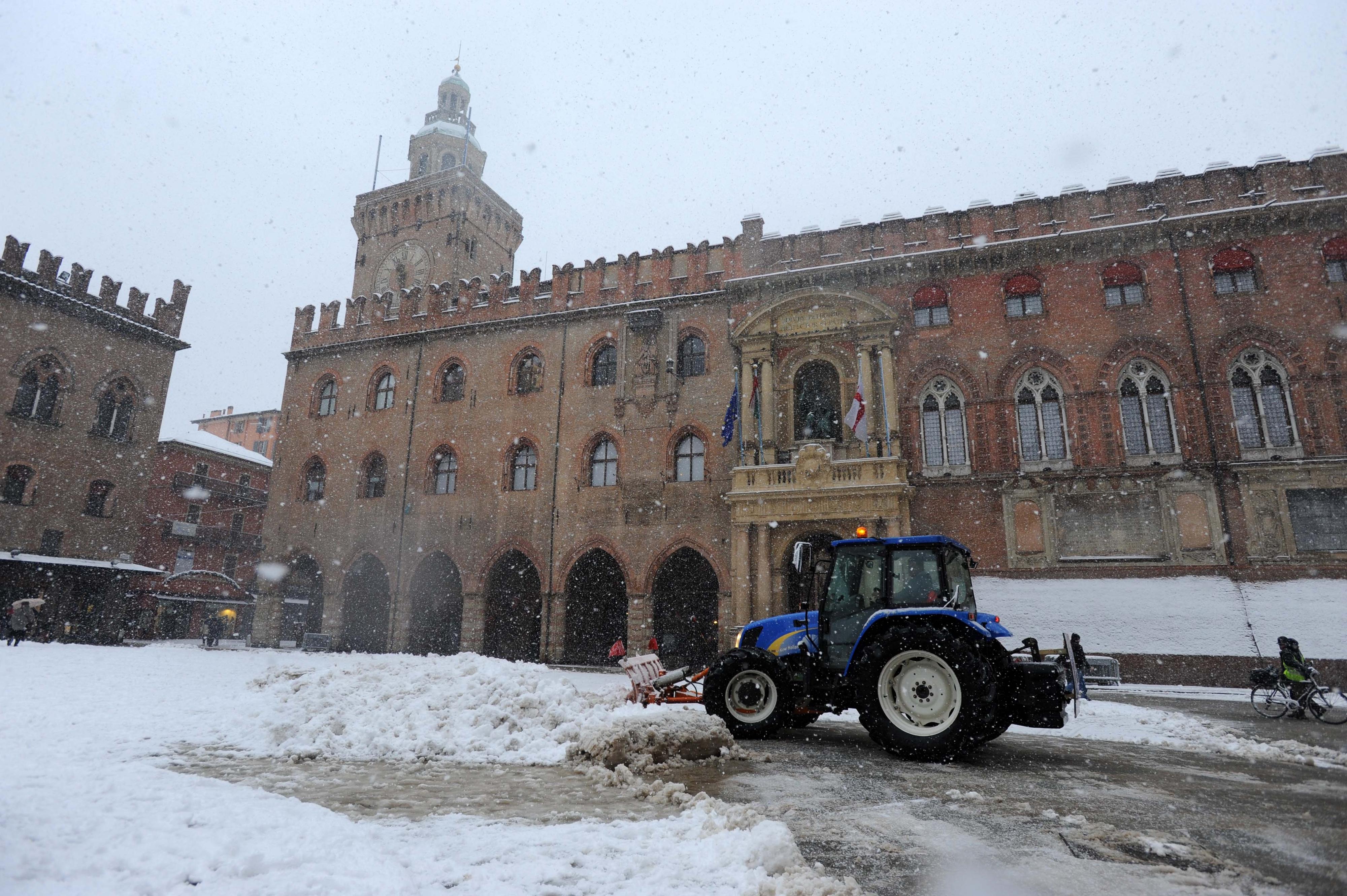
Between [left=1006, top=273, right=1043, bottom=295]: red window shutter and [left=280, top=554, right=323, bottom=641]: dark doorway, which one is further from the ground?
[left=1006, top=273, right=1043, bottom=295]: red window shutter

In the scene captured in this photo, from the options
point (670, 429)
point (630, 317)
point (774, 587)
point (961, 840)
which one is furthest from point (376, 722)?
point (630, 317)

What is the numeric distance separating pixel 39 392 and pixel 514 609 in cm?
2048

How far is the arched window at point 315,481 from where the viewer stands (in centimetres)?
2777

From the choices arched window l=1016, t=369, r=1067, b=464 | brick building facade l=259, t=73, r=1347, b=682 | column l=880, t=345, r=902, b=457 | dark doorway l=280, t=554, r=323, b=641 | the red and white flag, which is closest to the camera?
brick building facade l=259, t=73, r=1347, b=682

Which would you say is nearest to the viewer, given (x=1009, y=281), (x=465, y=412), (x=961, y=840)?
(x=961, y=840)

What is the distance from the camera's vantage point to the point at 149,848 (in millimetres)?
3609

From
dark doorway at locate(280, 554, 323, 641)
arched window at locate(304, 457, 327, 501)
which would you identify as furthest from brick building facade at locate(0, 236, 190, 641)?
arched window at locate(304, 457, 327, 501)

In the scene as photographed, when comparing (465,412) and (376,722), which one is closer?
(376,722)

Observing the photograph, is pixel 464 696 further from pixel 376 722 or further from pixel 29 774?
pixel 29 774

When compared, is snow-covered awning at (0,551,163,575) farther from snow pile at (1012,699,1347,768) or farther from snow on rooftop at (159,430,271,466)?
snow pile at (1012,699,1347,768)

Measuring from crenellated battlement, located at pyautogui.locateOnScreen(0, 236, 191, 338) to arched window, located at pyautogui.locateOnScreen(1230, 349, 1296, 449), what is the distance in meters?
39.9

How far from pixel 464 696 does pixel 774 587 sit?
12.3 meters

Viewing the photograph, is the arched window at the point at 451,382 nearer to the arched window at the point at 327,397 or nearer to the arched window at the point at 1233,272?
the arched window at the point at 327,397

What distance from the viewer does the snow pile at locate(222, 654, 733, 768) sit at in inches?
280
